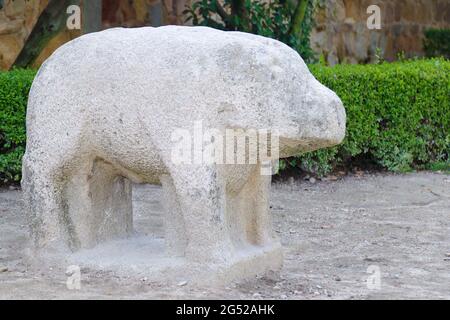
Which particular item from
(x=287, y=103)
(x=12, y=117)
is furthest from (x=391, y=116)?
(x=287, y=103)

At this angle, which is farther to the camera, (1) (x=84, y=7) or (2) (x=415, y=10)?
(2) (x=415, y=10)

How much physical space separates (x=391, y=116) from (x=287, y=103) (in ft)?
15.1

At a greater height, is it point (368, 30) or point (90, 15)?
point (90, 15)

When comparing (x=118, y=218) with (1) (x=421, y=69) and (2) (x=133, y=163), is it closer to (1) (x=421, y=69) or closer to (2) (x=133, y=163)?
(2) (x=133, y=163)

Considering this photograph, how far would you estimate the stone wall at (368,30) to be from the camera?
12469mm

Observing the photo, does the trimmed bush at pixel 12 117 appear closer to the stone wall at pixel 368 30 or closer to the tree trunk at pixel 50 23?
the tree trunk at pixel 50 23

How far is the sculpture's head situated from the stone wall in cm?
740

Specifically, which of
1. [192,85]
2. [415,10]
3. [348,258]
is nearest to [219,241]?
[192,85]

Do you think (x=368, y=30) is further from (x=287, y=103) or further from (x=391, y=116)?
(x=287, y=103)

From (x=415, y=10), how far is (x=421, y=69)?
5473 millimetres

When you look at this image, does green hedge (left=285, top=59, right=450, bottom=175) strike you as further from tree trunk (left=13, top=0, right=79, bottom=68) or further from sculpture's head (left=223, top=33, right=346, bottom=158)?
sculpture's head (left=223, top=33, right=346, bottom=158)

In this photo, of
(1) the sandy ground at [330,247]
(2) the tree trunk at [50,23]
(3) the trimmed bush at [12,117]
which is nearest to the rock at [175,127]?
(1) the sandy ground at [330,247]

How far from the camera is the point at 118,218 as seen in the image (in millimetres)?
4996

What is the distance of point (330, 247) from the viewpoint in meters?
5.80
